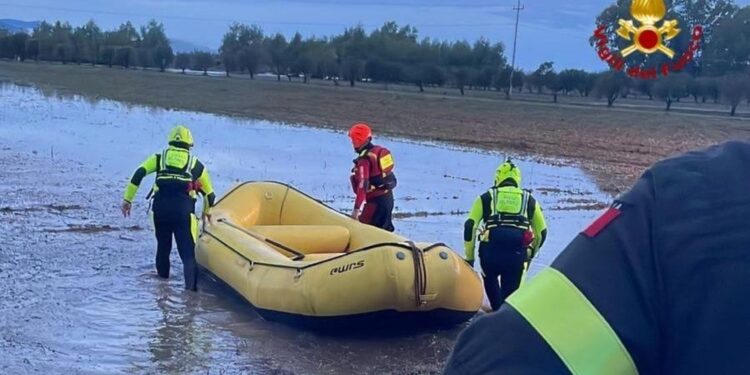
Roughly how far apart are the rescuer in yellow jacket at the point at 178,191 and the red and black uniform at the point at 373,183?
1.63 m

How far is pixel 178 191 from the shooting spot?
30.7 feet

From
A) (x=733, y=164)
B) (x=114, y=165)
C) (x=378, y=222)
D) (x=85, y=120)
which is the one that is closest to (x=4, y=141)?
(x=114, y=165)

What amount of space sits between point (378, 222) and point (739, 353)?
9767 millimetres

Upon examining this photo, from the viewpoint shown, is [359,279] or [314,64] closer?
[359,279]

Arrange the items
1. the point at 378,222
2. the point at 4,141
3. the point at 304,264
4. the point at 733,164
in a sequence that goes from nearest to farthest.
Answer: the point at 733,164 → the point at 304,264 → the point at 378,222 → the point at 4,141

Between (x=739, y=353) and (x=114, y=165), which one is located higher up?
(x=739, y=353)

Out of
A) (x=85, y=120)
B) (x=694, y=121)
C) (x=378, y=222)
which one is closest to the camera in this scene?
(x=378, y=222)

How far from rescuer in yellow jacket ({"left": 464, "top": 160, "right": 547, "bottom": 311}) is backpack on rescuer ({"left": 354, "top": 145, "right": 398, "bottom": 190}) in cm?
238

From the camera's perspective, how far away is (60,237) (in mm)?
11422

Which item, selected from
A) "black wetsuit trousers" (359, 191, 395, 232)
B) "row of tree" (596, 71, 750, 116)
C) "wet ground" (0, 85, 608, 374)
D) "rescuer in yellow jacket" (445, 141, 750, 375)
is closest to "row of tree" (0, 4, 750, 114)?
"row of tree" (596, 71, 750, 116)

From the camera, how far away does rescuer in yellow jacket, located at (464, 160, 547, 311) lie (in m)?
7.88

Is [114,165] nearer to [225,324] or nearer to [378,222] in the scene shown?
[378,222]

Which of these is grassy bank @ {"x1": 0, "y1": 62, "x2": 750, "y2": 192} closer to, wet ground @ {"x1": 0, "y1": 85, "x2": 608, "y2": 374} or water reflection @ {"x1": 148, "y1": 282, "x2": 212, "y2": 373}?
wet ground @ {"x1": 0, "y1": 85, "x2": 608, "y2": 374}

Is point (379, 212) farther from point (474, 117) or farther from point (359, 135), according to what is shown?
point (474, 117)
